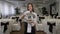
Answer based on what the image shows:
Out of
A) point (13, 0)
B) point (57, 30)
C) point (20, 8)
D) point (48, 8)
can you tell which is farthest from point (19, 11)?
point (57, 30)

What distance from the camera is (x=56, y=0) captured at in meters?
9.16

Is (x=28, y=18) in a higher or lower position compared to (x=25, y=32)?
higher

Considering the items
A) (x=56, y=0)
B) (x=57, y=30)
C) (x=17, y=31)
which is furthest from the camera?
(x=56, y=0)

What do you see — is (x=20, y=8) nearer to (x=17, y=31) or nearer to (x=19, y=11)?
(x=19, y=11)

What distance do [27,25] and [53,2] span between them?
7170mm

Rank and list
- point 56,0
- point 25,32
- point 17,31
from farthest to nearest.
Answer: point 56,0, point 17,31, point 25,32

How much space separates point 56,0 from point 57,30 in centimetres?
405

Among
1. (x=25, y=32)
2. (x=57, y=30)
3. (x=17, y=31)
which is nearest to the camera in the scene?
(x=25, y=32)

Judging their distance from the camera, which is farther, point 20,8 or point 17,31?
point 20,8

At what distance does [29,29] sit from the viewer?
2357mm

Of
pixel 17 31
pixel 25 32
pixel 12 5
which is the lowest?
pixel 17 31

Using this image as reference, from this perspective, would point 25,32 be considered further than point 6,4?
No

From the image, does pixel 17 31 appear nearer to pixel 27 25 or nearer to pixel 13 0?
pixel 13 0

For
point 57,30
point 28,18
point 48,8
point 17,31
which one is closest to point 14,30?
point 17,31
